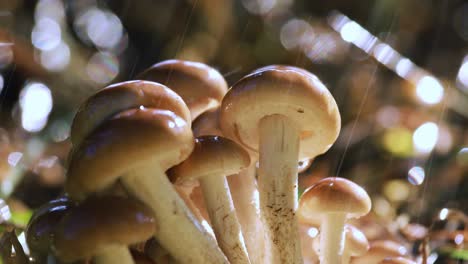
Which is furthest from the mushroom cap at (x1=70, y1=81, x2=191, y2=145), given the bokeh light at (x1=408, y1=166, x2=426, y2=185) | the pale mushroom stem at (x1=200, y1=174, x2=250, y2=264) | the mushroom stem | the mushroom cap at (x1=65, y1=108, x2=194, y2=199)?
the bokeh light at (x1=408, y1=166, x2=426, y2=185)

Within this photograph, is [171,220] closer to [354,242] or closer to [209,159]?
[209,159]

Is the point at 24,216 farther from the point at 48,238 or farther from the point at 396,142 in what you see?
the point at 396,142

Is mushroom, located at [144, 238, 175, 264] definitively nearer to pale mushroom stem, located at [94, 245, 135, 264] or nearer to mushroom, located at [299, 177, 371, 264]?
pale mushroom stem, located at [94, 245, 135, 264]

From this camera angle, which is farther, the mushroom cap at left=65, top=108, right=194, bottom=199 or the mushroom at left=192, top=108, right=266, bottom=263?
the mushroom at left=192, top=108, right=266, bottom=263

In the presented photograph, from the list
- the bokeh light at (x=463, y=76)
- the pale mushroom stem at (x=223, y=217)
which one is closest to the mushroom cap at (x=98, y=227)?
the pale mushroom stem at (x=223, y=217)

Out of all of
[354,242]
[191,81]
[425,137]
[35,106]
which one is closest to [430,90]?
[425,137]

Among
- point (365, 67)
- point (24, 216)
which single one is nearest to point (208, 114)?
point (24, 216)

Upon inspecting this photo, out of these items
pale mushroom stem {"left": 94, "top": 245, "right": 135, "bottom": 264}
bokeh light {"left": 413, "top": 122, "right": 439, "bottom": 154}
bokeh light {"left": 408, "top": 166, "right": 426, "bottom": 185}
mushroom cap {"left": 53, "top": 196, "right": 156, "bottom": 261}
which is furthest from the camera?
bokeh light {"left": 413, "top": 122, "right": 439, "bottom": 154}
